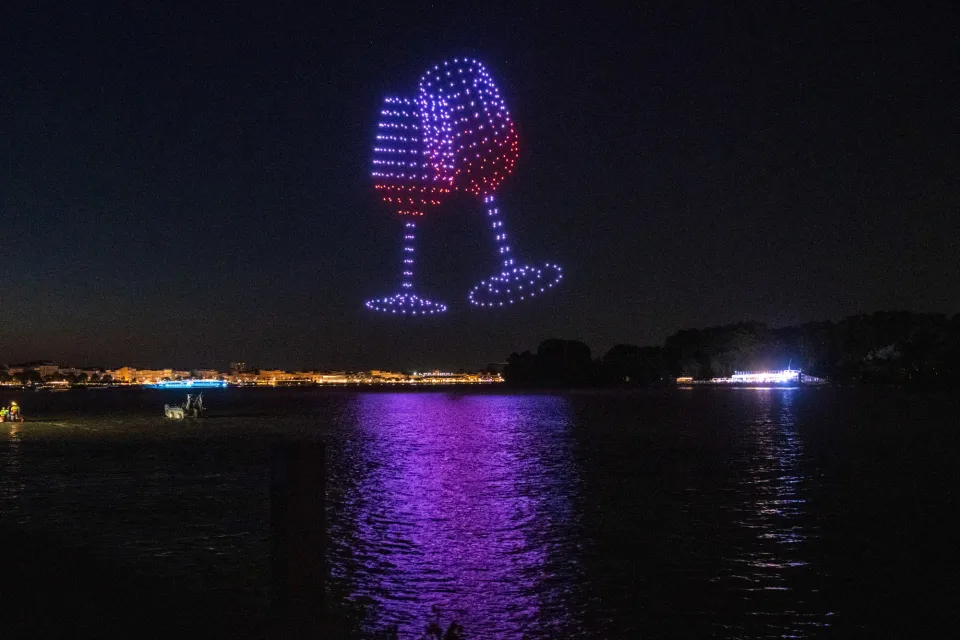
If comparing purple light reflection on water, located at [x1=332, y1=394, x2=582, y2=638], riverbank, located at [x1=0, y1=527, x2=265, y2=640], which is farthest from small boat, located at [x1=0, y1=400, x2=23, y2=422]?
riverbank, located at [x1=0, y1=527, x2=265, y2=640]

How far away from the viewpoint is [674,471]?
22797mm

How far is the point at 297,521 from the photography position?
5.76 meters

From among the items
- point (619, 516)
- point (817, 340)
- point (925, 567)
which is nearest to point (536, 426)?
point (619, 516)

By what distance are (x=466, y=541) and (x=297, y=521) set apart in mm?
7833

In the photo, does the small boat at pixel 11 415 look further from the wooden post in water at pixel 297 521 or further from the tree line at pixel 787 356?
the tree line at pixel 787 356

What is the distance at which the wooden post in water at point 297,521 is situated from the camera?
5.70 meters

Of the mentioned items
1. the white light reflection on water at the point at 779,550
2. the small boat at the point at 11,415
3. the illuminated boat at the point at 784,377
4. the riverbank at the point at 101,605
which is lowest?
the white light reflection on water at the point at 779,550

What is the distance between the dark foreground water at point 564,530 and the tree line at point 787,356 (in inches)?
3641

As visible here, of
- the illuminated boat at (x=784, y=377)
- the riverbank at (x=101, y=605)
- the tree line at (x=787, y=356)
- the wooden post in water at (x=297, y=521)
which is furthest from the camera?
the illuminated boat at (x=784, y=377)

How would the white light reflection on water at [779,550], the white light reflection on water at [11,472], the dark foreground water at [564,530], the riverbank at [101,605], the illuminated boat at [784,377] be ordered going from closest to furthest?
the riverbank at [101,605] → the white light reflection on water at [779,550] → the dark foreground water at [564,530] → the white light reflection on water at [11,472] → the illuminated boat at [784,377]

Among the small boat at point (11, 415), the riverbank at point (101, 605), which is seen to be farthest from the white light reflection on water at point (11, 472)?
the small boat at point (11, 415)

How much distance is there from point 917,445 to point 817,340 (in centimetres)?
12397

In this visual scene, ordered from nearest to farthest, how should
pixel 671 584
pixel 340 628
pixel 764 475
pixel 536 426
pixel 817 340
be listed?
1. pixel 340 628
2. pixel 671 584
3. pixel 764 475
4. pixel 536 426
5. pixel 817 340

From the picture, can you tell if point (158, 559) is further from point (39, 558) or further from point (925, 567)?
point (925, 567)
